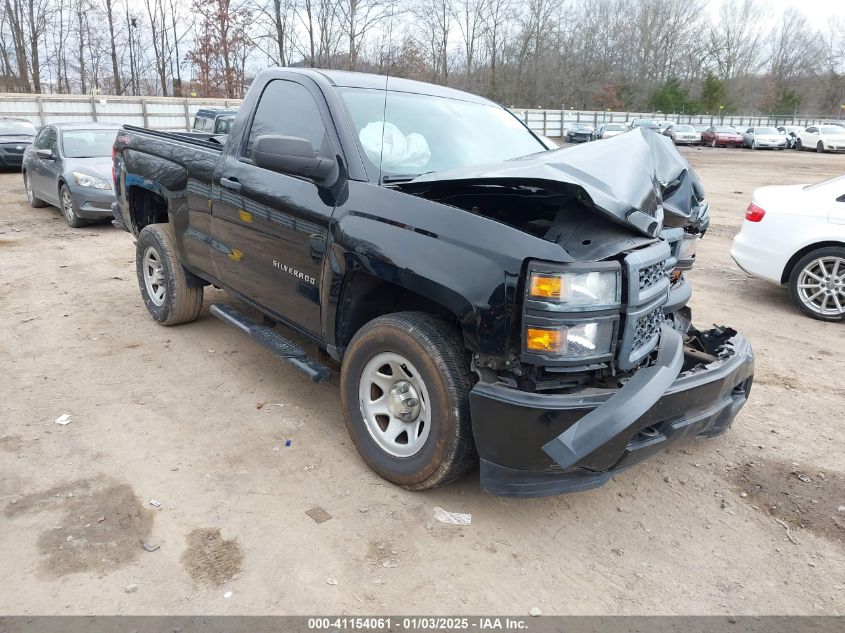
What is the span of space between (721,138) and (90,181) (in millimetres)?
43297

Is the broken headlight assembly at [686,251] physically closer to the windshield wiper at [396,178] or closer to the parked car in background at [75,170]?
the windshield wiper at [396,178]

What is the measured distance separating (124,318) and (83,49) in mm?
45708

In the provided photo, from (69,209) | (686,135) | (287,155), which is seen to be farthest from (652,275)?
(686,135)

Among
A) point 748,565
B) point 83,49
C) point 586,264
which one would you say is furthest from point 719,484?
point 83,49

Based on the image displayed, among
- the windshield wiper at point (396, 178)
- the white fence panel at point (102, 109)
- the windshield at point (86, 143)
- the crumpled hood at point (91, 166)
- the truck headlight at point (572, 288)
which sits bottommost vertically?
the crumpled hood at point (91, 166)

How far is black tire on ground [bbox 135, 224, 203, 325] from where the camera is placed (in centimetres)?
525

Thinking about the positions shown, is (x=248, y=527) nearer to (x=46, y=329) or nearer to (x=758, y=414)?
(x=758, y=414)

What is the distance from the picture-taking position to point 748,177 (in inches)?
854

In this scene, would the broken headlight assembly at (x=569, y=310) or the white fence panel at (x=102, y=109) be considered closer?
the broken headlight assembly at (x=569, y=310)

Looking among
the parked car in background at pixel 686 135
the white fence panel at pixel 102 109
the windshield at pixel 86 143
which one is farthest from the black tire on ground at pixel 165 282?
the parked car in background at pixel 686 135

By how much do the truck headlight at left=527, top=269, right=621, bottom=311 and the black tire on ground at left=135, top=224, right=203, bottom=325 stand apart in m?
3.66

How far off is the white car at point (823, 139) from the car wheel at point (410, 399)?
142 ft

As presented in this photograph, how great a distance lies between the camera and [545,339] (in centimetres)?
255

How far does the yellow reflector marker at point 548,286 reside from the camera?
2.51m
